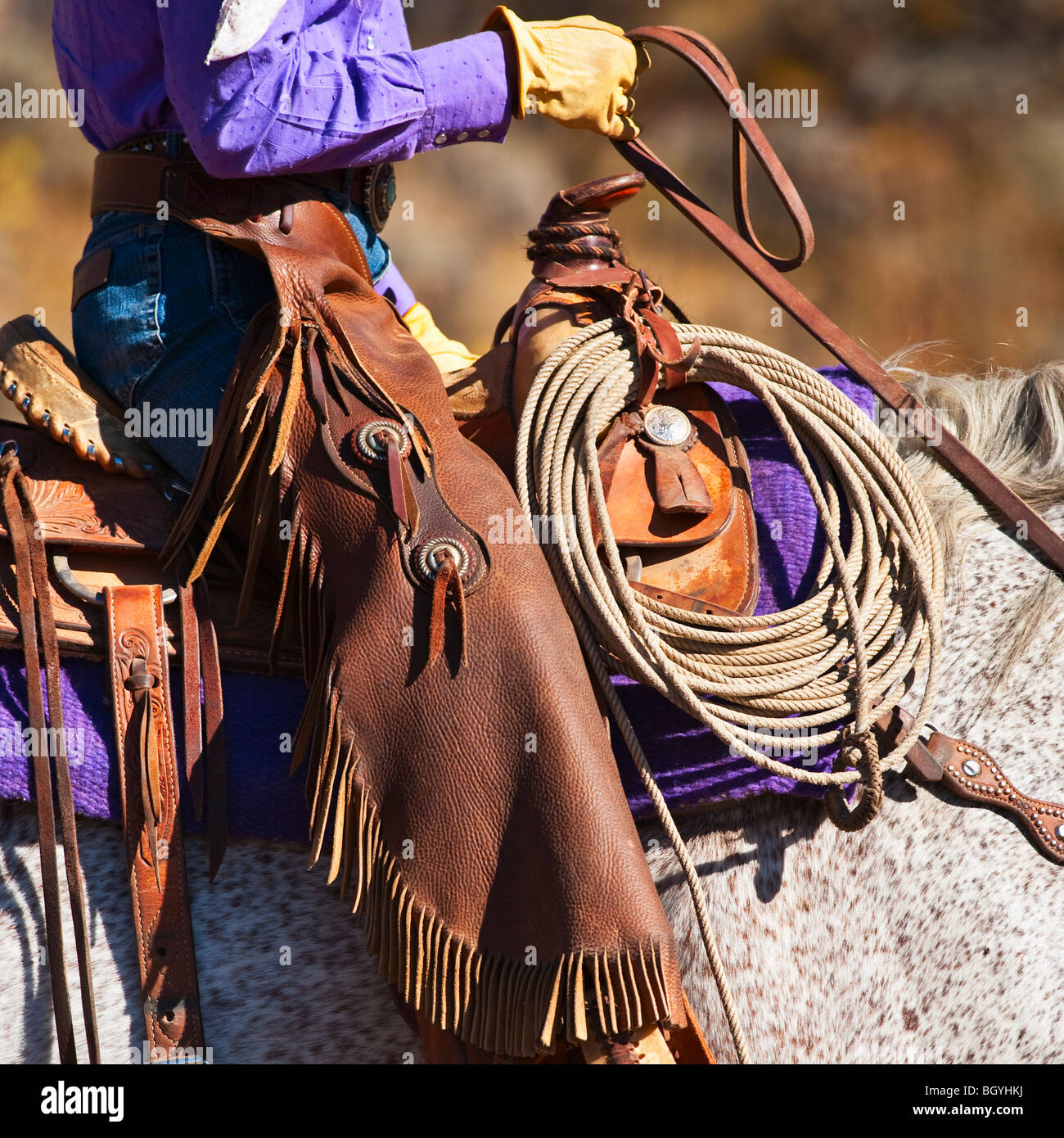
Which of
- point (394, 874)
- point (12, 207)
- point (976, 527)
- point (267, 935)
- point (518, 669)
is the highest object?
point (12, 207)

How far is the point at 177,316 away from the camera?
1597mm

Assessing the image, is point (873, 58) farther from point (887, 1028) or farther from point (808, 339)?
point (887, 1028)

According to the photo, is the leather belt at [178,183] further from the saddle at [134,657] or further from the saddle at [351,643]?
the saddle at [134,657]

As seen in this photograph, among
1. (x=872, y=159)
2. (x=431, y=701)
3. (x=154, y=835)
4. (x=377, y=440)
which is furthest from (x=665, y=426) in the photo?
(x=872, y=159)

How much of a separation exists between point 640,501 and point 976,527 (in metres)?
0.59

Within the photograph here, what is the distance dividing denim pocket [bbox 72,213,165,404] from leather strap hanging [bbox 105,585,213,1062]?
14.7 inches

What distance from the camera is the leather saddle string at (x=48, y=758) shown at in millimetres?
1398

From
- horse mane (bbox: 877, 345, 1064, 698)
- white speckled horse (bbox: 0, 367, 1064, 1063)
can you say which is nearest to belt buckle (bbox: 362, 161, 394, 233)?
horse mane (bbox: 877, 345, 1064, 698)

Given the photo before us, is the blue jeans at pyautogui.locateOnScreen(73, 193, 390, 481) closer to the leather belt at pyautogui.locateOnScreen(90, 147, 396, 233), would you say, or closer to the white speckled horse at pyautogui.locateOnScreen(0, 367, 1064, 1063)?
the leather belt at pyautogui.locateOnScreen(90, 147, 396, 233)

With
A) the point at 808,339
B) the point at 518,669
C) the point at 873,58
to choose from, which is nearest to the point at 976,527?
the point at 518,669

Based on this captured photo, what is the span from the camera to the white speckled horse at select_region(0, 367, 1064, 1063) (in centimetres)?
148

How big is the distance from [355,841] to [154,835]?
285mm

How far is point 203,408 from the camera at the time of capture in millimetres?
1555
